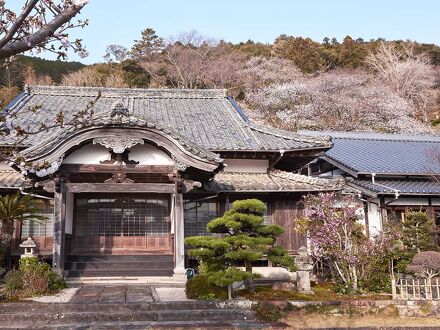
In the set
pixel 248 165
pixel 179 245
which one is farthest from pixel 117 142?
pixel 248 165

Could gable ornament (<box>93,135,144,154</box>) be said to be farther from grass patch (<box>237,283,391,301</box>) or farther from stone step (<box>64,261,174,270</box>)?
grass patch (<box>237,283,391,301</box>)

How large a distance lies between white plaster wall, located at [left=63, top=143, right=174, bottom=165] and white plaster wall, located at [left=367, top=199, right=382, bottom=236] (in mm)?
8331

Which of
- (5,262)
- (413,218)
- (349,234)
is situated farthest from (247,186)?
(5,262)

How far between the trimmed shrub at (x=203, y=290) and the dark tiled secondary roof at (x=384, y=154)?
9.25 meters

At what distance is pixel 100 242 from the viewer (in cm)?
1383

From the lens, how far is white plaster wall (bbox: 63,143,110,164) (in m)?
12.4

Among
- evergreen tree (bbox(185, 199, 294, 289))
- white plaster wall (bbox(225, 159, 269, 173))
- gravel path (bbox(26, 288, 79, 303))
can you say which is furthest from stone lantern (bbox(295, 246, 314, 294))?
gravel path (bbox(26, 288, 79, 303))

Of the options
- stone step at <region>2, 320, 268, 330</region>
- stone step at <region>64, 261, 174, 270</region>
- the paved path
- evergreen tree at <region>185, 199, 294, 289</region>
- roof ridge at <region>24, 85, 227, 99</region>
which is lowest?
stone step at <region>2, 320, 268, 330</region>

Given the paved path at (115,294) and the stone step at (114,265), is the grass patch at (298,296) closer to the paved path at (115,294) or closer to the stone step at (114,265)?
the paved path at (115,294)

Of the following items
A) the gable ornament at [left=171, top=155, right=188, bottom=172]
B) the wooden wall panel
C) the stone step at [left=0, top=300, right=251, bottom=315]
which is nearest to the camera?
the stone step at [left=0, top=300, right=251, bottom=315]

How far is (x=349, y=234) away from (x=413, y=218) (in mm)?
3988

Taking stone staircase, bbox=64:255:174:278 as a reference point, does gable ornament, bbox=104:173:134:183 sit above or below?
above

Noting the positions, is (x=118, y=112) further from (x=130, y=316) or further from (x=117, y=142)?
(x=130, y=316)

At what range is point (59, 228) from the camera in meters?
11.8
